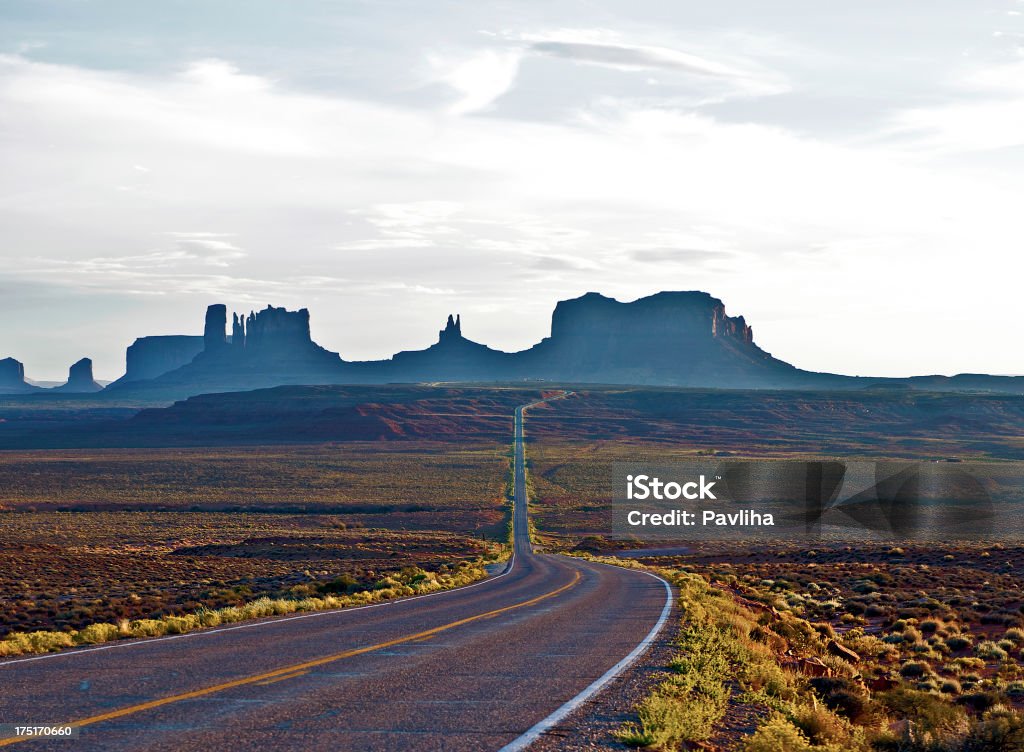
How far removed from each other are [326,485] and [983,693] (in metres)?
91.7

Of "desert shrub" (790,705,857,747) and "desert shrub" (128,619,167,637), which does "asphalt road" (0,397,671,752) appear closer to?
"desert shrub" (128,619,167,637)

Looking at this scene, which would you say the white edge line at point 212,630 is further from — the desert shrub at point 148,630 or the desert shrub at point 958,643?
the desert shrub at point 958,643

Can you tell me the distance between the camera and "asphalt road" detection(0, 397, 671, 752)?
26.8 ft

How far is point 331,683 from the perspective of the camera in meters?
10.7

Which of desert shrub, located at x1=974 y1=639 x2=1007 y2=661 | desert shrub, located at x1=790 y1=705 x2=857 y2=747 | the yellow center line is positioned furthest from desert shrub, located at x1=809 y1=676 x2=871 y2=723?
desert shrub, located at x1=974 y1=639 x2=1007 y2=661

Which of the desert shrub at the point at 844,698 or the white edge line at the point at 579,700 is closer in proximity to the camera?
the white edge line at the point at 579,700

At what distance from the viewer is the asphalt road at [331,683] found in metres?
8.16

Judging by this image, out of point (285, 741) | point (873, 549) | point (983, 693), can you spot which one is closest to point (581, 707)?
point (285, 741)

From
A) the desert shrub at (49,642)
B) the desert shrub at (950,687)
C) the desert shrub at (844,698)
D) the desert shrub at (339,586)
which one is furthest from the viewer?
the desert shrub at (339,586)

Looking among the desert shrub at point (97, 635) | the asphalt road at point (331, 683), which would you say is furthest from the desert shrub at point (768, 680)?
the desert shrub at point (97, 635)

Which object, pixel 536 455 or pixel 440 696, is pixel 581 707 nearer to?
pixel 440 696

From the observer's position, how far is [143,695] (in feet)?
31.7

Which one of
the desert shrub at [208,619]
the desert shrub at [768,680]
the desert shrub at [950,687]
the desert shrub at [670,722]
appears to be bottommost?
the desert shrub at [950,687]

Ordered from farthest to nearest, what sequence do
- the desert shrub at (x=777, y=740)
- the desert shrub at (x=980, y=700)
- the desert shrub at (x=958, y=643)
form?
A: the desert shrub at (x=958, y=643) < the desert shrub at (x=980, y=700) < the desert shrub at (x=777, y=740)
